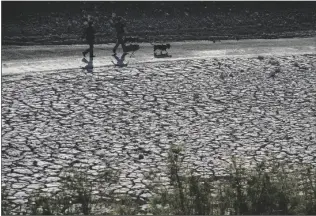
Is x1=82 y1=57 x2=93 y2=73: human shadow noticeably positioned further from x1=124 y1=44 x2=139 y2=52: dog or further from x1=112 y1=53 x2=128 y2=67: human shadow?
x1=124 y1=44 x2=139 y2=52: dog

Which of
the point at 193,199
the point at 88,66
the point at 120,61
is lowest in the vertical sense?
the point at 193,199

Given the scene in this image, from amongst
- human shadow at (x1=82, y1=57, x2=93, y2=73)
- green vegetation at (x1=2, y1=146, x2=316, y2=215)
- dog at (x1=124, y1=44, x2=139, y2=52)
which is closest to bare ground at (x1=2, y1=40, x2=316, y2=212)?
human shadow at (x1=82, y1=57, x2=93, y2=73)

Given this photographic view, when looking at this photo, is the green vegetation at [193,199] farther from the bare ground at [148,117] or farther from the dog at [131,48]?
the dog at [131,48]

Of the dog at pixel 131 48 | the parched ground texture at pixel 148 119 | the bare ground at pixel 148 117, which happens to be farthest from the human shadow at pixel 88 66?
the dog at pixel 131 48

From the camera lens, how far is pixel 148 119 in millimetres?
10633

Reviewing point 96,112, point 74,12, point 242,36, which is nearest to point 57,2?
point 74,12

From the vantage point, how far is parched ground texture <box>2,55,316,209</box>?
321 inches

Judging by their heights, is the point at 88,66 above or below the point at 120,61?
below

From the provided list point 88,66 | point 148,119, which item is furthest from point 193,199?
point 88,66

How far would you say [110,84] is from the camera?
1332 cm

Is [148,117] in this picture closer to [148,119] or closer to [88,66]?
[148,119]

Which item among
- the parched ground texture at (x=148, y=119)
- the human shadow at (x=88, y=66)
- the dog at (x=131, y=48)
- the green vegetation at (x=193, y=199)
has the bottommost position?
the green vegetation at (x=193, y=199)

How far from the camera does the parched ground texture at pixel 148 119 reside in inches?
321

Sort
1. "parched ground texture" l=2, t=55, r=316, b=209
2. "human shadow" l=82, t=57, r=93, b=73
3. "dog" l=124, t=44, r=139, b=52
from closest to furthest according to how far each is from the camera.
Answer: "parched ground texture" l=2, t=55, r=316, b=209
"human shadow" l=82, t=57, r=93, b=73
"dog" l=124, t=44, r=139, b=52
